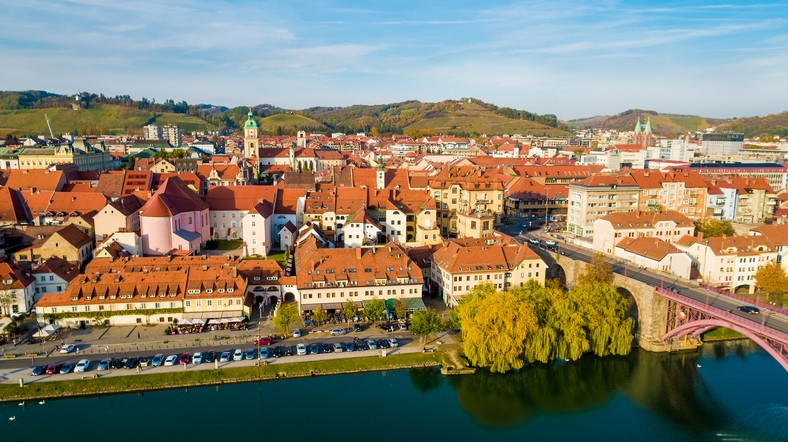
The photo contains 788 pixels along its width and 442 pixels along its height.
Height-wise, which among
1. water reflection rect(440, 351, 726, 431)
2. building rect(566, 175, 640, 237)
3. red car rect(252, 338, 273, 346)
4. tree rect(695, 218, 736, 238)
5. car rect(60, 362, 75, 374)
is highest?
building rect(566, 175, 640, 237)

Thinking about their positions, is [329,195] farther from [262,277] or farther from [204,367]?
[204,367]

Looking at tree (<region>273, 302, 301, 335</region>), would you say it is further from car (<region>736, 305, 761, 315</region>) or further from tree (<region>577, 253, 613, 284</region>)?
car (<region>736, 305, 761, 315</region>)

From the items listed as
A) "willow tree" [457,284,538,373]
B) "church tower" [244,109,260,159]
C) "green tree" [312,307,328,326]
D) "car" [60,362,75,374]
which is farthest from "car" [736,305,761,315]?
"church tower" [244,109,260,159]

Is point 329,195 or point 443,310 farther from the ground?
point 329,195

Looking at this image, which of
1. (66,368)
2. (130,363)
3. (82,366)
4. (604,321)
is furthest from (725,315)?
(66,368)

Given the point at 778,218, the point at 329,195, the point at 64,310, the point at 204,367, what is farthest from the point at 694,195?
the point at 64,310

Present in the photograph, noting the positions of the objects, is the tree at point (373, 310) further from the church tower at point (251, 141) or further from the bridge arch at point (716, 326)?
the church tower at point (251, 141)
